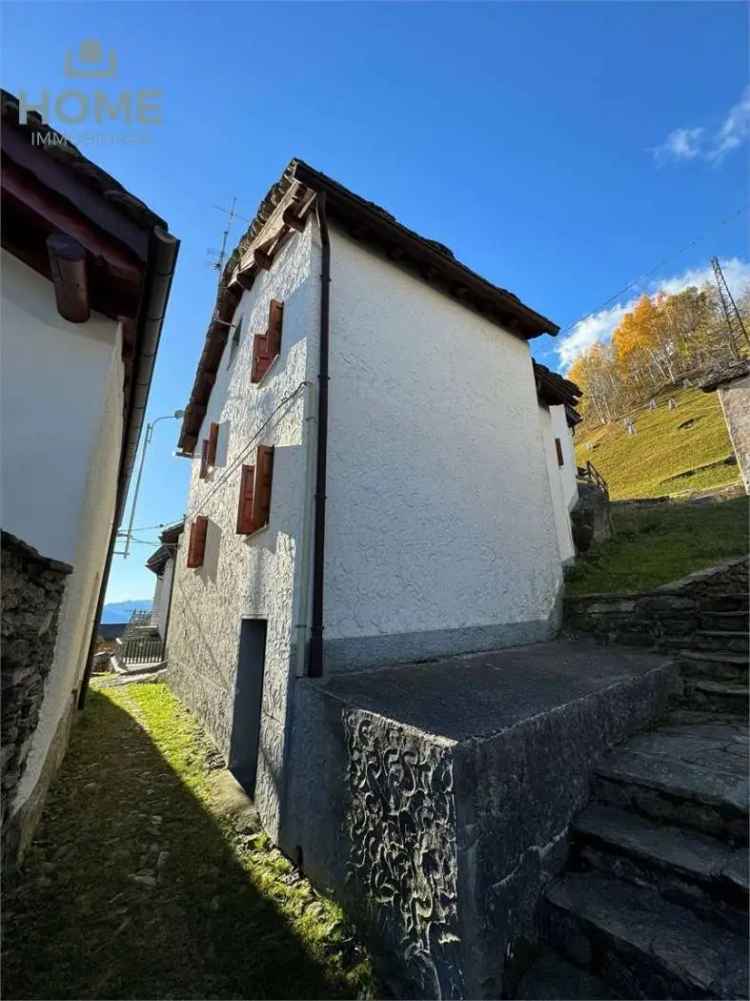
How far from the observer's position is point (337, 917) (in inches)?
108

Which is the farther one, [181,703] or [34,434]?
[181,703]

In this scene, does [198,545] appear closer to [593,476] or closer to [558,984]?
[558,984]

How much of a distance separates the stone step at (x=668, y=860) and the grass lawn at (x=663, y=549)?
3940mm

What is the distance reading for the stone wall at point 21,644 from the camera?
2.47 m

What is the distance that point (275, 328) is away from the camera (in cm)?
555

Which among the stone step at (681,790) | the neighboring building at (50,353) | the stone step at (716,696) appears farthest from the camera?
the stone step at (716,696)

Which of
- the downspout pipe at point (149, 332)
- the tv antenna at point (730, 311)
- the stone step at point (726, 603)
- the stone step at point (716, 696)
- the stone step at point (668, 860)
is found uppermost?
the tv antenna at point (730, 311)

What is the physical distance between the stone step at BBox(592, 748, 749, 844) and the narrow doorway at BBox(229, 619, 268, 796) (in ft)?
12.1

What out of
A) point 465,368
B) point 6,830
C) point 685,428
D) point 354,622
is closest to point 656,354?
point 685,428

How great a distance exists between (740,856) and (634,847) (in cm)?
50

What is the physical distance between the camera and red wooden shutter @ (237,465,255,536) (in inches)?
208

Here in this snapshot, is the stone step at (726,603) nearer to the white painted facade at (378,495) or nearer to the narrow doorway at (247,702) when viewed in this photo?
the white painted facade at (378,495)

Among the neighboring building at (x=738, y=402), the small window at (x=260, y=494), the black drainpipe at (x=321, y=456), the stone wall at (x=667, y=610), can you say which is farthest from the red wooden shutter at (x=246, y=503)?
the neighboring building at (x=738, y=402)

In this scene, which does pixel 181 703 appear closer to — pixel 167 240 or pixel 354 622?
pixel 354 622
